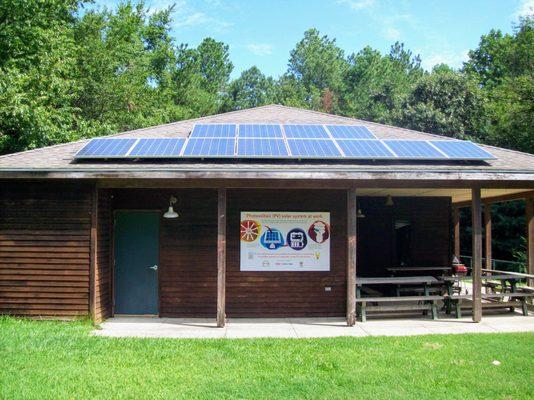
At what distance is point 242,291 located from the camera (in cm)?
1174

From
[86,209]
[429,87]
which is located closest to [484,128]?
[429,87]

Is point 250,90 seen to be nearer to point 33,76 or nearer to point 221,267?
point 33,76

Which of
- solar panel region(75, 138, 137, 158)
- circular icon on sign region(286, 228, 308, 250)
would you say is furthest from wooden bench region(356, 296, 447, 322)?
solar panel region(75, 138, 137, 158)

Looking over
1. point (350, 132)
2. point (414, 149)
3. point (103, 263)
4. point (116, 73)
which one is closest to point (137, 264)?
point (103, 263)

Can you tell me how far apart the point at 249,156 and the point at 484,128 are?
950 inches

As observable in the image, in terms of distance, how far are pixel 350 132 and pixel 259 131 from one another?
2164 millimetres

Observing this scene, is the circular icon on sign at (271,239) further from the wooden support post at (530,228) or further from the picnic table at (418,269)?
the wooden support post at (530,228)

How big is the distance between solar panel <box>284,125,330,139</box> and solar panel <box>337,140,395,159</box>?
70cm

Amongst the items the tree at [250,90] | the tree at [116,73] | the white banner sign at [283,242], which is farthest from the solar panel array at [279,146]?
the tree at [250,90]

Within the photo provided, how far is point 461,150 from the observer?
1152cm

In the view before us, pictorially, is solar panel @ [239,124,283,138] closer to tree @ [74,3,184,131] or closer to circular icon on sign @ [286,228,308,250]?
circular icon on sign @ [286,228,308,250]

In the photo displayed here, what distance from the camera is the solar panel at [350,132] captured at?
1258 centimetres

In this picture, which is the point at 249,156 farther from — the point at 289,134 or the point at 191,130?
the point at 191,130

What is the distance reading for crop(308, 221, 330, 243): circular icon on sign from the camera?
11.8 m
